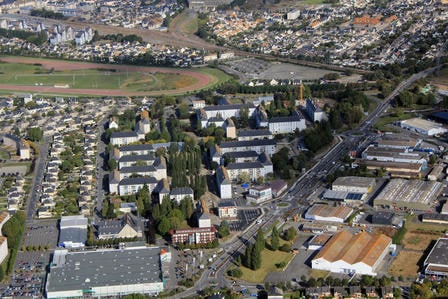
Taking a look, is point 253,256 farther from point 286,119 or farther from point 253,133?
point 286,119

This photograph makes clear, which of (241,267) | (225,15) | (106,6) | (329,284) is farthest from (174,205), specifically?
(106,6)

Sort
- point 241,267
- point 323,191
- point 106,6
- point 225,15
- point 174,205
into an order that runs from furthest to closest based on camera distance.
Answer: point 106,6
point 225,15
point 323,191
point 174,205
point 241,267

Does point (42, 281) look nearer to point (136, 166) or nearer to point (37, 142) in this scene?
point (136, 166)

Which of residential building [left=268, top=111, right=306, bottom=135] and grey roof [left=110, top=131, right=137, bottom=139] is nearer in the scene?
grey roof [left=110, top=131, right=137, bottom=139]

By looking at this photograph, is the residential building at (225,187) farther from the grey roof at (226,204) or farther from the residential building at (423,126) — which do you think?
the residential building at (423,126)

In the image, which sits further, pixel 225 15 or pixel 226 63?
pixel 225 15

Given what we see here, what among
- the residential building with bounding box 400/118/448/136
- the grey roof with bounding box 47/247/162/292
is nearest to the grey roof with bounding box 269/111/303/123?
the residential building with bounding box 400/118/448/136

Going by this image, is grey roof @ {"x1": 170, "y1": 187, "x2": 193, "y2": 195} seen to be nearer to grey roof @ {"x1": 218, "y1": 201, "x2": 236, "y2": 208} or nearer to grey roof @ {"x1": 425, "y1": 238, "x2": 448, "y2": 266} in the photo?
grey roof @ {"x1": 218, "y1": 201, "x2": 236, "y2": 208}
